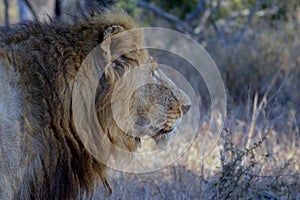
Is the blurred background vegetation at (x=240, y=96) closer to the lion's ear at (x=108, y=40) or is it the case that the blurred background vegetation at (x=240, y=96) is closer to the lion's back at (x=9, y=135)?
the lion's ear at (x=108, y=40)

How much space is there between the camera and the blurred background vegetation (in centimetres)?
434

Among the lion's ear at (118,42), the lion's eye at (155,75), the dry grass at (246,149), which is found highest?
the lion's ear at (118,42)

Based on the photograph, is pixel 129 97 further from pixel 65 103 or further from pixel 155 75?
pixel 65 103

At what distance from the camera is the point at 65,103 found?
11.1 feet

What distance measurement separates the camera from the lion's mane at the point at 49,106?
311cm

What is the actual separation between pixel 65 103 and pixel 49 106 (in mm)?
109

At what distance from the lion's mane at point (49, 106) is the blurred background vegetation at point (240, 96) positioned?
0.66 ft

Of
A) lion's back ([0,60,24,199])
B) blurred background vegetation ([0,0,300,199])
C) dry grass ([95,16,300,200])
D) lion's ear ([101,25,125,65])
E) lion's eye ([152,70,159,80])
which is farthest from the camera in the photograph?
blurred background vegetation ([0,0,300,199])

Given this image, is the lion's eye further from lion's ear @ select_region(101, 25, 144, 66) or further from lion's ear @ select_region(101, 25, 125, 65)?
lion's ear @ select_region(101, 25, 125, 65)

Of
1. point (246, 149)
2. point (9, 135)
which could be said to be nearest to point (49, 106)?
point (9, 135)

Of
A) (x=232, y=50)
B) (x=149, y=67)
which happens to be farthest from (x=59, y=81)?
(x=232, y=50)

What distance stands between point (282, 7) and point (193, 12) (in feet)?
5.05

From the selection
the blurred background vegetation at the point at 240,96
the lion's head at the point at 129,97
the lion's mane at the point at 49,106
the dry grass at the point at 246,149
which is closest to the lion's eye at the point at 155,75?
the lion's head at the point at 129,97

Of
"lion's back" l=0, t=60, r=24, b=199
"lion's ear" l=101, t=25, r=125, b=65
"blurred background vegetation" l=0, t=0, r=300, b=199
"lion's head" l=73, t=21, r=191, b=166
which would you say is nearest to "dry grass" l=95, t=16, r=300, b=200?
"blurred background vegetation" l=0, t=0, r=300, b=199
